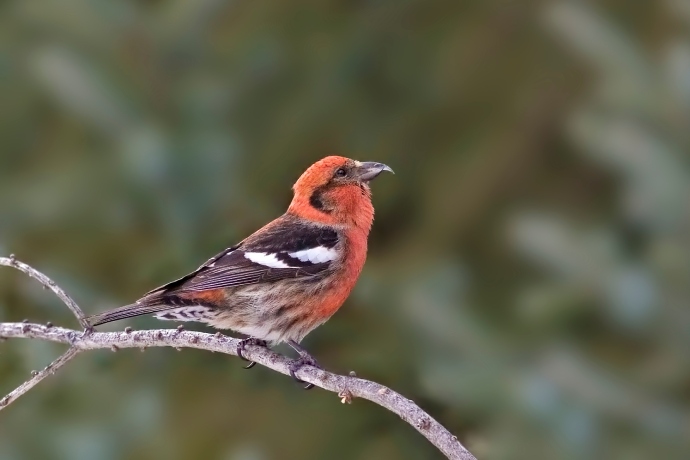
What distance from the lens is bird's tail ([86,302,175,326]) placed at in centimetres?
197

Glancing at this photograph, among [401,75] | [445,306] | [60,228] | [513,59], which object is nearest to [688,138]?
[445,306]

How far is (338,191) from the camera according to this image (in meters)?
2.51

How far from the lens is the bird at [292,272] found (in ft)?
7.39

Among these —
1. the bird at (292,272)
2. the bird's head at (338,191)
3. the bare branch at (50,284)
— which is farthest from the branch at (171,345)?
the bird's head at (338,191)

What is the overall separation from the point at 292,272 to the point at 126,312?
52 centimetres

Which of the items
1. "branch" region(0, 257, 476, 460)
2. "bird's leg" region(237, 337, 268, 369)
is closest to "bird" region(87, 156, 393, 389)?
"bird's leg" region(237, 337, 268, 369)

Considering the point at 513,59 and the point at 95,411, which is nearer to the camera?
the point at 95,411

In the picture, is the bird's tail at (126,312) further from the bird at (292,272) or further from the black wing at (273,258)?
the black wing at (273,258)

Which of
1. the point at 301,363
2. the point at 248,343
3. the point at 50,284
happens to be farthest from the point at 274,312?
the point at 50,284

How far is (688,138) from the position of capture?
7.07ft

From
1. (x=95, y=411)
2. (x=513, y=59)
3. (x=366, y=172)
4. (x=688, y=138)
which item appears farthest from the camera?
(x=513, y=59)

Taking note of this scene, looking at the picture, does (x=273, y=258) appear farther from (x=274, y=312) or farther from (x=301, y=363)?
(x=301, y=363)

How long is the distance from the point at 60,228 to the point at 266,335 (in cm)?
108

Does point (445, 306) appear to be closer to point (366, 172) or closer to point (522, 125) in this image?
point (366, 172)
